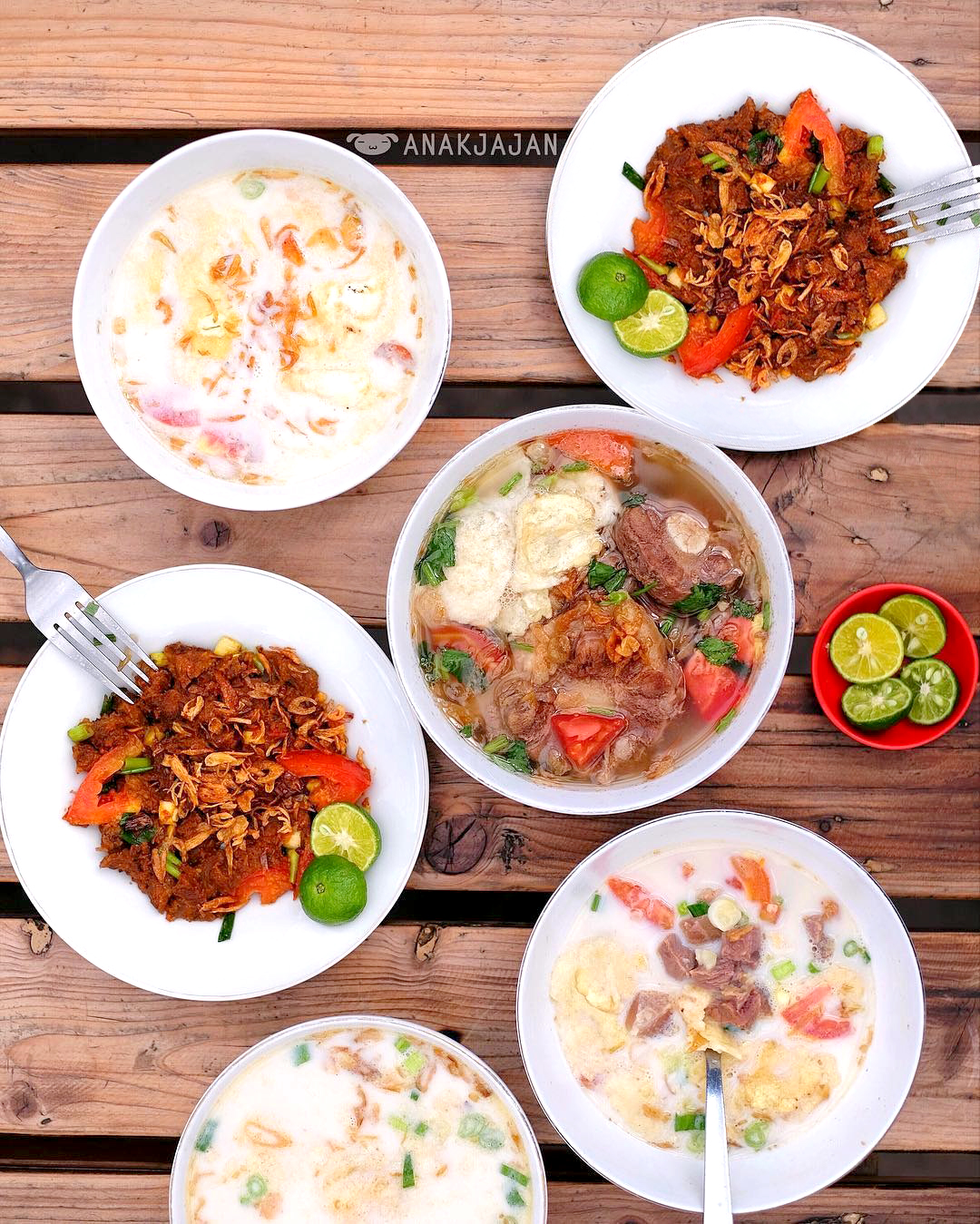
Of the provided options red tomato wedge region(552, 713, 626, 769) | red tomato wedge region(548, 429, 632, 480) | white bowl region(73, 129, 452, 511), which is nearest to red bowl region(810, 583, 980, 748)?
red tomato wedge region(552, 713, 626, 769)

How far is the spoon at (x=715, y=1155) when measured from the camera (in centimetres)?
197

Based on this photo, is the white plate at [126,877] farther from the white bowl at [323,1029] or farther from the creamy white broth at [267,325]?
the creamy white broth at [267,325]

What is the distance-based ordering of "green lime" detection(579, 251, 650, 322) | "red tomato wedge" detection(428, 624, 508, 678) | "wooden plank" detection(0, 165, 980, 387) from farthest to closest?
"wooden plank" detection(0, 165, 980, 387) → "red tomato wedge" detection(428, 624, 508, 678) → "green lime" detection(579, 251, 650, 322)

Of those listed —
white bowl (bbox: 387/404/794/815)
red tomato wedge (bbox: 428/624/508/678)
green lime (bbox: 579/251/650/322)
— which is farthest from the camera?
red tomato wedge (bbox: 428/624/508/678)

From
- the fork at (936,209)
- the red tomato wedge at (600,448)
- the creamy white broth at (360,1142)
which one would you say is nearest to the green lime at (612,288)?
the red tomato wedge at (600,448)

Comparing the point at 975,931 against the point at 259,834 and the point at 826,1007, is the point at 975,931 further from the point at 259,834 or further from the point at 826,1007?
the point at 259,834

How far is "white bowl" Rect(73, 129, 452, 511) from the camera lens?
1.88 meters

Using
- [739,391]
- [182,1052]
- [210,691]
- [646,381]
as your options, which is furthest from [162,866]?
[739,391]

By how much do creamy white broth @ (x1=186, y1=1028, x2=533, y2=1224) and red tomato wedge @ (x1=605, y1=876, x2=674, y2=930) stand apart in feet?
1.75

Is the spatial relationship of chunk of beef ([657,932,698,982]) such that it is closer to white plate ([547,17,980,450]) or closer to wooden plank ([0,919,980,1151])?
wooden plank ([0,919,980,1151])

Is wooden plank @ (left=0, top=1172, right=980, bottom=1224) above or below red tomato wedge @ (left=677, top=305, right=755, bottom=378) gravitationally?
below

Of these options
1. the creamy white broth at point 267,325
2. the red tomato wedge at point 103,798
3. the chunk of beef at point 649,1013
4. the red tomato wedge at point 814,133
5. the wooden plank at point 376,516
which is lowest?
the chunk of beef at point 649,1013

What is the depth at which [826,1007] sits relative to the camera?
215 cm

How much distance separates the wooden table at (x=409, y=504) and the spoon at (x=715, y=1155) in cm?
33
